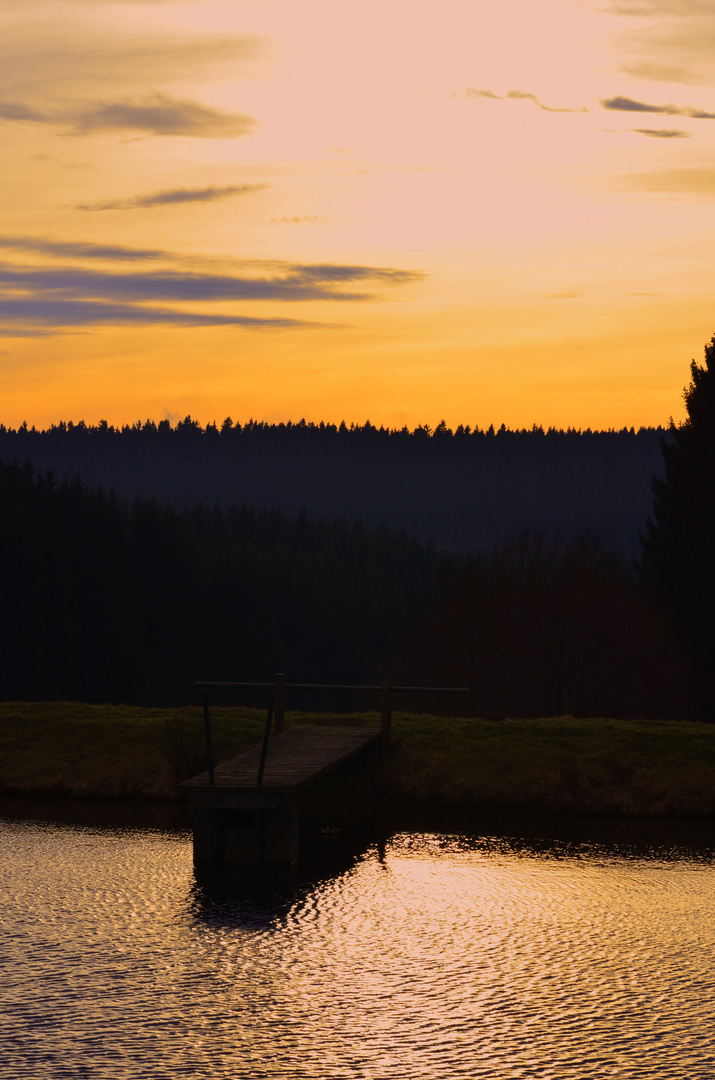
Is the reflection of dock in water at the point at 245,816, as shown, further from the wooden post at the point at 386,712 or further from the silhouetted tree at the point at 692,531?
the silhouetted tree at the point at 692,531

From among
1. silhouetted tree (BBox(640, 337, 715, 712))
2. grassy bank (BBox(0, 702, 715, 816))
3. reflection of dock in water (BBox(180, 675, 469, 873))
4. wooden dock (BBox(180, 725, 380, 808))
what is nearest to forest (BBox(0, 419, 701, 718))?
silhouetted tree (BBox(640, 337, 715, 712))

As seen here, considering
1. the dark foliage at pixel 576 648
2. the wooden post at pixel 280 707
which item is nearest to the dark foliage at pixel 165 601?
the dark foliage at pixel 576 648

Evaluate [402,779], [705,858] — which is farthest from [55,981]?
[402,779]

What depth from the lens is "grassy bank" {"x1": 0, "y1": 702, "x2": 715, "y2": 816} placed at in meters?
24.3

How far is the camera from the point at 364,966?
12.7 meters

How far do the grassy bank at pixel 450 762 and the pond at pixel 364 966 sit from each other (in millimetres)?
4558

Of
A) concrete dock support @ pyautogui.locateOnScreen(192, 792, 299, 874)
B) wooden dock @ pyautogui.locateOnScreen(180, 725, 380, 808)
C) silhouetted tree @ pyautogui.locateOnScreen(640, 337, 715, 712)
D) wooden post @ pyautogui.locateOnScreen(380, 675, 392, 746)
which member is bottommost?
concrete dock support @ pyautogui.locateOnScreen(192, 792, 299, 874)

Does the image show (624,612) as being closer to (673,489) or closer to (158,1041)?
(673,489)

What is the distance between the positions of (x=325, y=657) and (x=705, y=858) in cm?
11971

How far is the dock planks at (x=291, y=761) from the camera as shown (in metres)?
17.8

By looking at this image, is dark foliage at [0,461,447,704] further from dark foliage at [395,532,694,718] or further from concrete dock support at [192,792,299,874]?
concrete dock support at [192,792,299,874]

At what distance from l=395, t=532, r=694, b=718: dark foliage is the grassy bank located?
546 inches

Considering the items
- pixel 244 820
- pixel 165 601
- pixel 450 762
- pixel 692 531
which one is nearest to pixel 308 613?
pixel 165 601

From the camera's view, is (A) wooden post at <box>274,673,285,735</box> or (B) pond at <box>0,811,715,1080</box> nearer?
(B) pond at <box>0,811,715,1080</box>
